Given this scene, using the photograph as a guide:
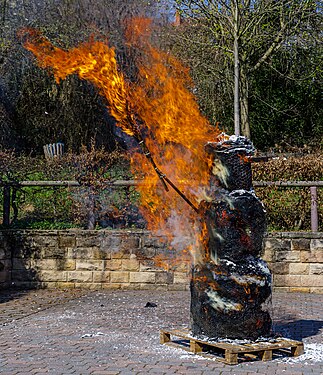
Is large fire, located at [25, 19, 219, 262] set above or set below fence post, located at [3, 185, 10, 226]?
above

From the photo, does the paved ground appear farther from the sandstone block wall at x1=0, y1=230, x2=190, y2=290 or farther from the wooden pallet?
the sandstone block wall at x1=0, y1=230, x2=190, y2=290

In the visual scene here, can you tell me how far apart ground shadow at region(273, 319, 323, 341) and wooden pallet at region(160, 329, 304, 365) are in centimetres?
96

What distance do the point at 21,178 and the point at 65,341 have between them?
691 cm

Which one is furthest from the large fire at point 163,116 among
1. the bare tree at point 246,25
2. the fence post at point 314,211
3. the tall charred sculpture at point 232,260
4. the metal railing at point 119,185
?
the bare tree at point 246,25

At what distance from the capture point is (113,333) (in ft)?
30.5

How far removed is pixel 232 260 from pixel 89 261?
6.43 meters

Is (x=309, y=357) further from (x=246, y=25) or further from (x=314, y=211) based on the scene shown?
(x=246, y=25)

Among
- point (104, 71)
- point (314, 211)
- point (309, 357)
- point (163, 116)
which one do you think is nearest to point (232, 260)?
point (309, 357)

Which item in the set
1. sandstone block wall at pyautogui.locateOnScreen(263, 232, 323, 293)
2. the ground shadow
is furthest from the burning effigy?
sandstone block wall at pyautogui.locateOnScreen(263, 232, 323, 293)

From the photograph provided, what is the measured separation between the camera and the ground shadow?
9.13 metres

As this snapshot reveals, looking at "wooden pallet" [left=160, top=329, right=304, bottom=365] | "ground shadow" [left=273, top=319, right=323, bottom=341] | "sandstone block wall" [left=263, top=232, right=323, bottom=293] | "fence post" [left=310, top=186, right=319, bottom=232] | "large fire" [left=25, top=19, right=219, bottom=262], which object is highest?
"large fire" [left=25, top=19, right=219, bottom=262]

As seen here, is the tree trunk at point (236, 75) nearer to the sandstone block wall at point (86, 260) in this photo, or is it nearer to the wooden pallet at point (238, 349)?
the sandstone block wall at point (86, 260)

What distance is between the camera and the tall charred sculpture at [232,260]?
7.89m

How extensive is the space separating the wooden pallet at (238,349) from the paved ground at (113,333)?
0.35ft
